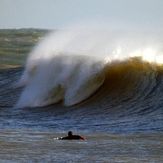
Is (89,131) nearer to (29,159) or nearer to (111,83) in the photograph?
(29,159)

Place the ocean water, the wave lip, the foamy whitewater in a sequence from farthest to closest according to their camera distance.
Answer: the foamy whitewater → the wave lip → the ocean water

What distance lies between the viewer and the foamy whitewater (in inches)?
1145

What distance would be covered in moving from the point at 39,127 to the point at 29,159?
6.54 m

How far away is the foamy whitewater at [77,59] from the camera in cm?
2909

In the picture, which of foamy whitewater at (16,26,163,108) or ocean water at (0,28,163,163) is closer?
ocean water at (0,28,163,163)

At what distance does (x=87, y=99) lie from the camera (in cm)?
2770

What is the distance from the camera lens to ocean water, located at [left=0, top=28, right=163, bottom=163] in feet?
57.2

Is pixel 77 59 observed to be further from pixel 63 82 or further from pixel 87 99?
pixel 87 99

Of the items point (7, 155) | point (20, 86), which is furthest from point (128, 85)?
point (7, 155)

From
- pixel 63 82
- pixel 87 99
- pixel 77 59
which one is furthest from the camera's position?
pixel 77 59

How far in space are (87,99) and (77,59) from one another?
4.15 m

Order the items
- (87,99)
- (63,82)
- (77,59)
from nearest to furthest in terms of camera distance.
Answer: (87,99) < (63,82) < (77,59)

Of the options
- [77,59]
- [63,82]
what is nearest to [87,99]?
[63,82]

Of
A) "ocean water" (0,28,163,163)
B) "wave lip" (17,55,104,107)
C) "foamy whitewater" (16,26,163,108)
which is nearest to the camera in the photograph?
"ocean water" (0,28,163,163)
